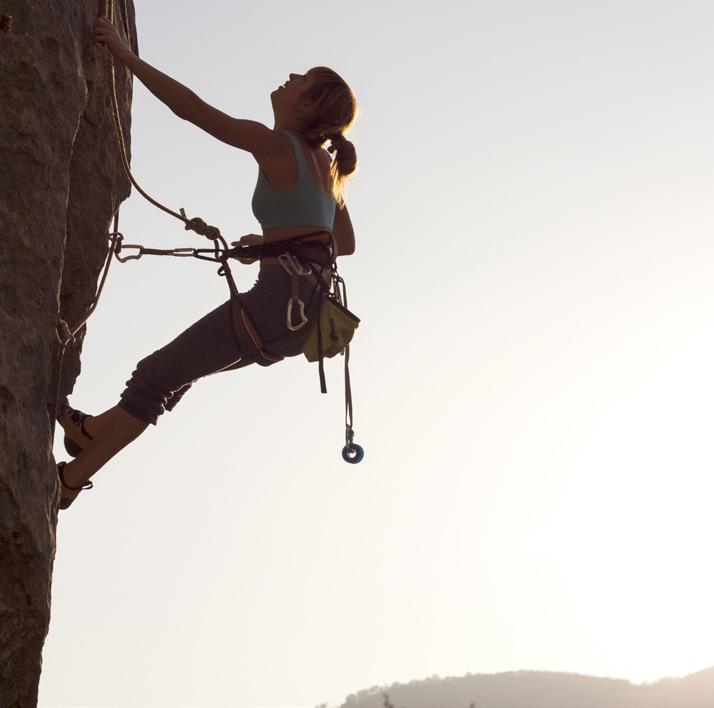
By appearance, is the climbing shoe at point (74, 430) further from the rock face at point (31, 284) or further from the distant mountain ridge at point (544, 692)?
the distant mountain ridge at point (544, 692)

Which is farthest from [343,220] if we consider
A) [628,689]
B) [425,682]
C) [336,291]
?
[425,682]

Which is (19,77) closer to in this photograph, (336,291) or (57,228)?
(57,228)

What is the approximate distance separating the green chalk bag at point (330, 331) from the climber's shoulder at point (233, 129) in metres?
1.05

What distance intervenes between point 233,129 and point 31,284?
150 centimetres

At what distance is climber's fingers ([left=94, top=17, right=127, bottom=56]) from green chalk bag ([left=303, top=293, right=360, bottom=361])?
1.96 meters

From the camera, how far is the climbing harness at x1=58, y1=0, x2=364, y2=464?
277 inches

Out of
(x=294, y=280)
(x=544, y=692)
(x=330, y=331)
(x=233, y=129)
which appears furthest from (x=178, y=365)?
(x=544, y=692)

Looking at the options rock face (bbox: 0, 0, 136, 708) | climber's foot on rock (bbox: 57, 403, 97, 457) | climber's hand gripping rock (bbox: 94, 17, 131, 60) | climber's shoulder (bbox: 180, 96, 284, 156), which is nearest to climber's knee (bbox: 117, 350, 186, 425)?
climber's foot on rock (bbox: 57, 403, 97, 457)

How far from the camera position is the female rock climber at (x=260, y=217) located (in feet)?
22.2

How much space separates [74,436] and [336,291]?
6.26 feet

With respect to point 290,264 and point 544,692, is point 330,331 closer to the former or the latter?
point 290,264

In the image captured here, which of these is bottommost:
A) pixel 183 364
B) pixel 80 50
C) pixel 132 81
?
pixel 183 364

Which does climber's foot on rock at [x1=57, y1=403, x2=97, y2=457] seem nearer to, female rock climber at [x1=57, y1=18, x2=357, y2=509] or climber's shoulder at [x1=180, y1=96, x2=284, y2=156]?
female rock climber at [x1=57, y1=18, x2=357, y2=509]

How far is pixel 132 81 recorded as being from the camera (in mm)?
8164
